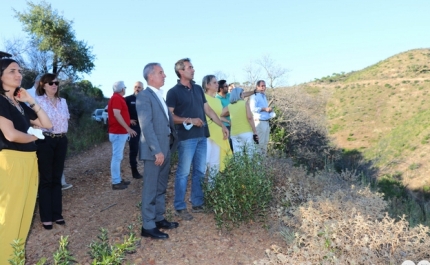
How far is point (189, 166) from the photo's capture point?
489 centimetres

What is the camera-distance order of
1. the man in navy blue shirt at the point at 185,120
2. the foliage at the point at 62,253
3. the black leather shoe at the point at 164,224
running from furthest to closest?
the man in navy blue shirt at the point at 185,120 < the black leather shoe at the point at 164,224 < the foliage at the point at 62,253

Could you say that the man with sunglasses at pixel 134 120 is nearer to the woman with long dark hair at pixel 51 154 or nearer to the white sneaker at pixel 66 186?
the white sneaker at pixel 66 186

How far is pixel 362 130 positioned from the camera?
42062 millimetres

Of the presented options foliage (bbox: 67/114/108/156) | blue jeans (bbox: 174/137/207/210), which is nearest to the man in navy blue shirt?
blue jeans (bbox: 174/137/207/210)

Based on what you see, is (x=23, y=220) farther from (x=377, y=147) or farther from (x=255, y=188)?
(x=377, y=147)

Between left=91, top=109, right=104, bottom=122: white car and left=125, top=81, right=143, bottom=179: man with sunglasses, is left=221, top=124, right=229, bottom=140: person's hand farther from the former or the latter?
left=91, top=109, right=104, bottom=122: white car

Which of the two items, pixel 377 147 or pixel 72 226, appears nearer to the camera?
pixel 72 226

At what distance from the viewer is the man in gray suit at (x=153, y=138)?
4109 millimetres

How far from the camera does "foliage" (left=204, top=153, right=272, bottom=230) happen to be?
4582mm

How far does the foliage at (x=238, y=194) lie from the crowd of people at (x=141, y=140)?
0.77ft

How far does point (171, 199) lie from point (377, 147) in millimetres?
33353

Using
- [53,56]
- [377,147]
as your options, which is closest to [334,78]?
[377,147]

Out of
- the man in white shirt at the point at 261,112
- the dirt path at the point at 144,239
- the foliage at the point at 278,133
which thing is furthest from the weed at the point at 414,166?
the dirt path at the point at 144,239

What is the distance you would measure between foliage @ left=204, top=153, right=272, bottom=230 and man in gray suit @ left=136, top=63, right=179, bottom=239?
745 millimetres
